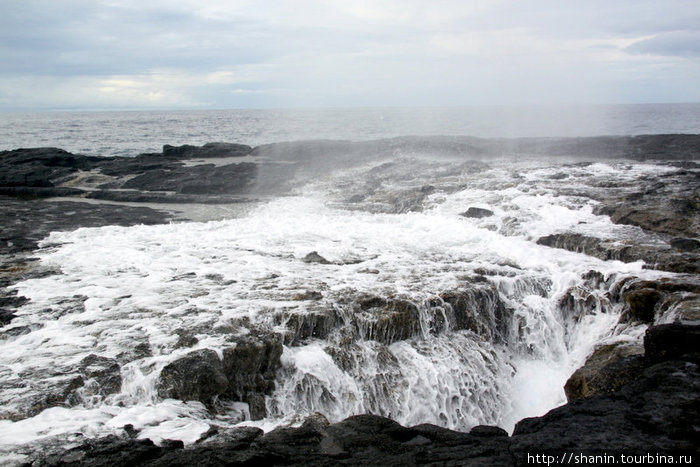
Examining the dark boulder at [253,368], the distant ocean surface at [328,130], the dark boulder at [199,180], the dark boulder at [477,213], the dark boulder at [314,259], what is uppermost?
the distant ocean surface at [328,130]

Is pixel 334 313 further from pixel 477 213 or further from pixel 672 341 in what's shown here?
pixel 477 213

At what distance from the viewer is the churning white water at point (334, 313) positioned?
6746 mm

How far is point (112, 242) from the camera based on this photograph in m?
13.1

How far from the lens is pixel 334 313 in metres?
8.52

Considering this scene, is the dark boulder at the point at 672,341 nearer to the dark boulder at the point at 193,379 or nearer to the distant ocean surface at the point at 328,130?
the dark boulder at the point at 193,379

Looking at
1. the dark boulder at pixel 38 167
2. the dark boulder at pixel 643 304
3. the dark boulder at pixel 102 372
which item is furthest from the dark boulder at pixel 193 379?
the dark boulder at pixel 38 167

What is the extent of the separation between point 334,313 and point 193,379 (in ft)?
8.90

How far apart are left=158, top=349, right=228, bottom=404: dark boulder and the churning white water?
181mm

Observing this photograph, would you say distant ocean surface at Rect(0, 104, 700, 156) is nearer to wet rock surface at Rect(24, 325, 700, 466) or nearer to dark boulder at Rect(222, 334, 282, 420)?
dark boulder at Rect(222, 334, 282, 420)

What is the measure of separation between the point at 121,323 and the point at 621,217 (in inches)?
481

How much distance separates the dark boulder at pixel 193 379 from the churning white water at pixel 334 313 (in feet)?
0.59

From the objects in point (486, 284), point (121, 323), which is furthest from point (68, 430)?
point (486, 284)

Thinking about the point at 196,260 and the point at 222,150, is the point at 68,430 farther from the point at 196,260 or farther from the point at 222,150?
the point at 222,150

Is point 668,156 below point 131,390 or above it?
above
